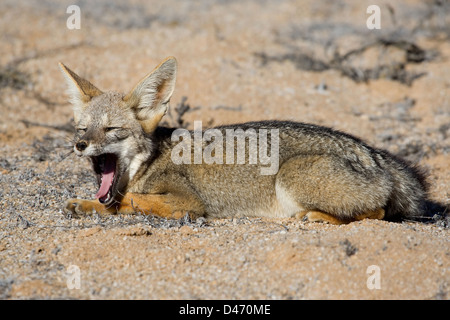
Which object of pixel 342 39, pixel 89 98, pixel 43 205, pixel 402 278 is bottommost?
pixel 402 278

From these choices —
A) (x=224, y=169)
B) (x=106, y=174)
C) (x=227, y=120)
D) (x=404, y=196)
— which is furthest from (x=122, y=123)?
(x=227, y=120)

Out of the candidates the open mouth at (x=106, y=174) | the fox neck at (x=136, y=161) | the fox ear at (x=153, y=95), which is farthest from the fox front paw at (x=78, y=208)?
the fox ear at (x=153, y=95)

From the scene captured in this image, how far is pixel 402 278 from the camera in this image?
4.54 metres

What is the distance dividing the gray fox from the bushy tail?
12 mm

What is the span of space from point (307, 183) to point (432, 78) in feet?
22.9

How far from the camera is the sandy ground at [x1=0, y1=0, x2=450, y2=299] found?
14.9 feet

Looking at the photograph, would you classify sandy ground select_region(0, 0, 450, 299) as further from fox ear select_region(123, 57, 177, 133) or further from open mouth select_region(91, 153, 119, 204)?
fox ear select_region(123, 57, 177, 133)

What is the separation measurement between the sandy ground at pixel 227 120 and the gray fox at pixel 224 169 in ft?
0.82

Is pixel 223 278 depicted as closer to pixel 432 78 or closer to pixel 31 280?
pixel 31 280

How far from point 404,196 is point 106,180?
336cm

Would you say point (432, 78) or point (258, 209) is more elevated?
point (432, 78)

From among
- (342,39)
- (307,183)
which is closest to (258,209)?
(307,183)

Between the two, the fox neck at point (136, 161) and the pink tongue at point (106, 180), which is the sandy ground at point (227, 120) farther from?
the fox neck at point (136, 161)

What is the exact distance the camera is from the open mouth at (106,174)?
19.2 ft
